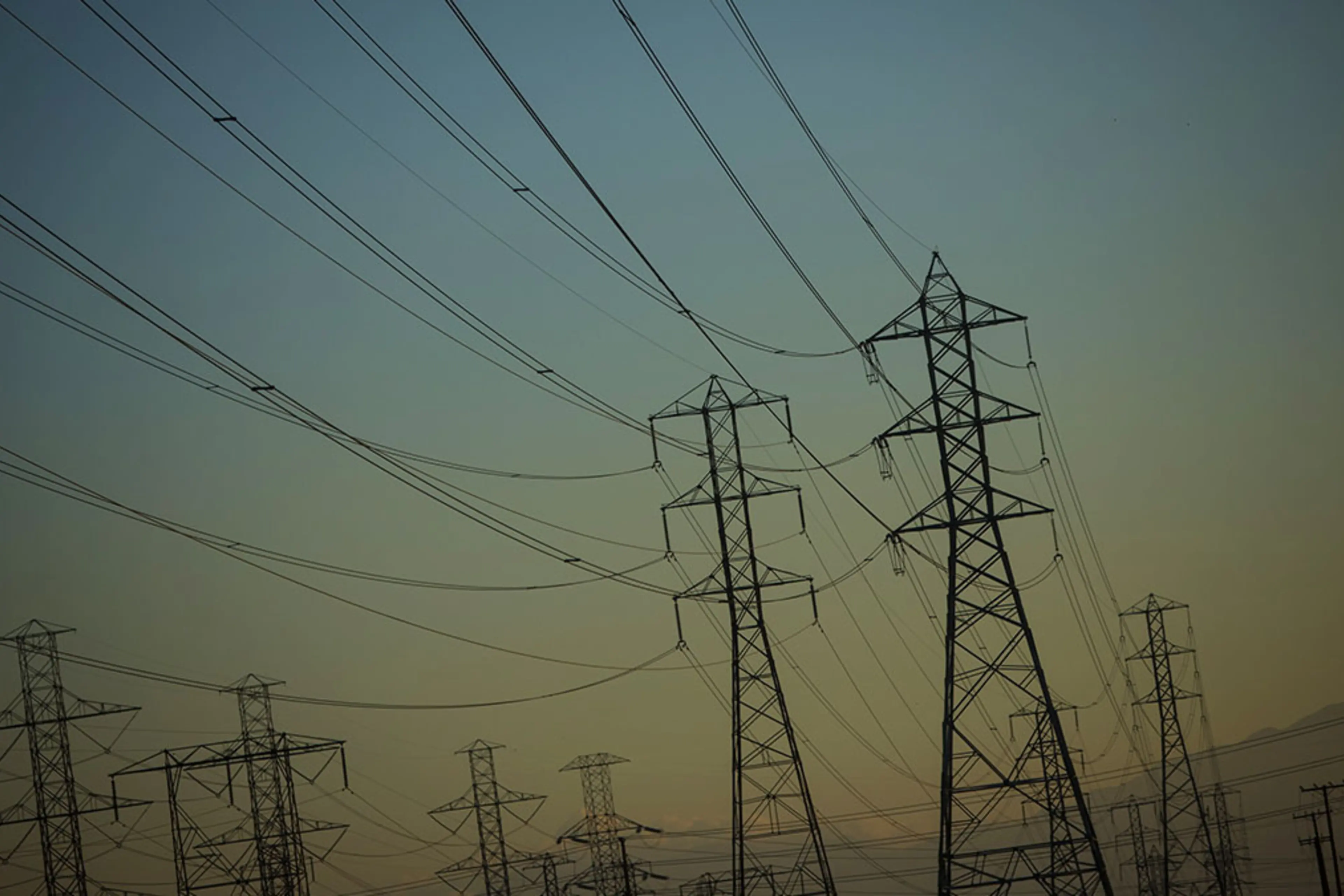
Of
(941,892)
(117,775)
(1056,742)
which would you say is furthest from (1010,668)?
(117,775)

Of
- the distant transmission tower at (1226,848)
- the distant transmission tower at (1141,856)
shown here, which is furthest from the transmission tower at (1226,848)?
the distant transmission tower at (1141,856)

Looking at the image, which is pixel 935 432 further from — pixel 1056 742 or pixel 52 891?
pixel 52 891

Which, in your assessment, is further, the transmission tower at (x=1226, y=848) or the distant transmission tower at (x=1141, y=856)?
the distant transmission tower at (x=1141, y=856)

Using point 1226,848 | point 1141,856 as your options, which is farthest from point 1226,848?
point 1141,856

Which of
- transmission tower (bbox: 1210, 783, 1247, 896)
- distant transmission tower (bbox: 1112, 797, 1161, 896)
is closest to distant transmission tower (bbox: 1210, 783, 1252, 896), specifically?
transmission tower (bbox: 1210, 783, 1247, 896)

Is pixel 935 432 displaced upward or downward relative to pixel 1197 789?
upward

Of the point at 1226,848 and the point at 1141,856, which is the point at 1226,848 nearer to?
the point at 1226,848

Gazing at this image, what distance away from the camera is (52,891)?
45125mm

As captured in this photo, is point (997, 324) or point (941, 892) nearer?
point (941, 892)

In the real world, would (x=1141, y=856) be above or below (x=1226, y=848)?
below

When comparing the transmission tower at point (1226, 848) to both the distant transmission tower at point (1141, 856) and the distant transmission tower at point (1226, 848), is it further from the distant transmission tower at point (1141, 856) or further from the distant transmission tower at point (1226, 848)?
the distant transmission tower at point (1141, 856)

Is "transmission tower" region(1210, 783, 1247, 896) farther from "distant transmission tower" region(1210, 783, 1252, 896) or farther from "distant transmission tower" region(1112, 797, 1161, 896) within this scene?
"distant transmission tower" region(1112, 797, 1161, 896)

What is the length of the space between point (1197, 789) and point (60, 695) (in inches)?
1611

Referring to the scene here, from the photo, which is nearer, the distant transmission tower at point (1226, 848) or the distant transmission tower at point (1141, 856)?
the distant transmission tower at point (1226, 848)
